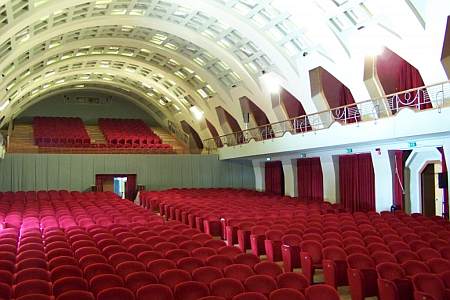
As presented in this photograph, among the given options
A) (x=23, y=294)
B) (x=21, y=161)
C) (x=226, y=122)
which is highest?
(x=226, y=122)

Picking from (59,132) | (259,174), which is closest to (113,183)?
(59,132)

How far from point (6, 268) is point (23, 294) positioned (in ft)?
5.98

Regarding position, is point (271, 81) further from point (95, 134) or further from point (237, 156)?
point (95, 134)

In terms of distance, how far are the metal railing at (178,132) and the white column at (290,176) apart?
14187 millimetres

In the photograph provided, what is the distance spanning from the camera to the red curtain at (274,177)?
30.8 m

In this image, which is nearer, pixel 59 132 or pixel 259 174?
pixel 259 174

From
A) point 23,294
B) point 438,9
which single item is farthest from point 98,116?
point 23,294

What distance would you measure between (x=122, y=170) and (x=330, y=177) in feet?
46.4

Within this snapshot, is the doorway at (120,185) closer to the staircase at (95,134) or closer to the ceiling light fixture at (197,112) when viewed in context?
the staircase at (95,134)

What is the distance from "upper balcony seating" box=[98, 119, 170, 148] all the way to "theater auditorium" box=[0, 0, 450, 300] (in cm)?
27

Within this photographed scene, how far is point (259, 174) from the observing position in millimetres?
32969

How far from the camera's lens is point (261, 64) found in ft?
79.2

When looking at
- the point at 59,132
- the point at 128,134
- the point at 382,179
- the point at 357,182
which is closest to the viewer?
the point at 382,179

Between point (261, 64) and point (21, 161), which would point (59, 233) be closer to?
point (261, 64)
